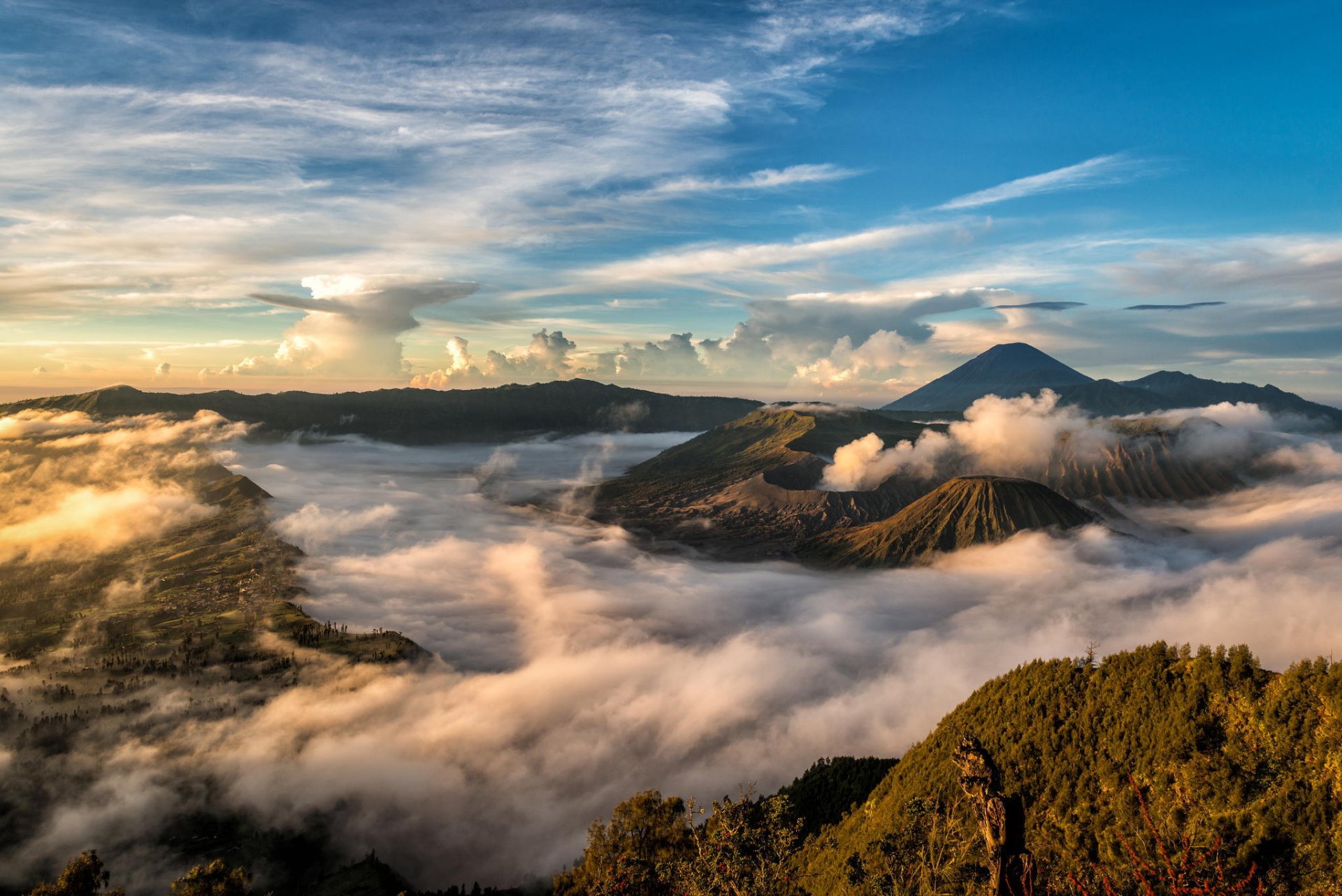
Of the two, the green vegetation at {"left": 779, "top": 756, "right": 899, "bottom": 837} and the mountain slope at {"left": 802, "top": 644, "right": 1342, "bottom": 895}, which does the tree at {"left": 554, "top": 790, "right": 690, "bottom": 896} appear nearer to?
the mountain slope at {"left": 802, "top": 644, "right": 1342, "bottom": 895}

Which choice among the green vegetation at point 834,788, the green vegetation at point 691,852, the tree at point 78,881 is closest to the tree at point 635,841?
the green vegetation at point 691,852

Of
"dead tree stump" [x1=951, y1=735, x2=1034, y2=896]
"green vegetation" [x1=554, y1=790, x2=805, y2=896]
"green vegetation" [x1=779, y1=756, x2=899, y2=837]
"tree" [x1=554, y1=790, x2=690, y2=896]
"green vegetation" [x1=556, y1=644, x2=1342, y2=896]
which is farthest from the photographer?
"green vegetation" [x1=779, y1=756, x2=899, y2=837]

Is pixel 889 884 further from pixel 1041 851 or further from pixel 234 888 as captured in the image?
pixel 234 888

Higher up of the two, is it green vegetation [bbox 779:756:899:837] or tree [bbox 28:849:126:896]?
tree [bbox 28:849:126:896]

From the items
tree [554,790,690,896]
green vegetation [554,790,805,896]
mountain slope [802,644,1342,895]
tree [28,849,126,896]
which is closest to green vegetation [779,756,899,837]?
green vegetation [554,790,805,896]

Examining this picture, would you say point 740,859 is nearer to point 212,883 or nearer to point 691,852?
point 691,852

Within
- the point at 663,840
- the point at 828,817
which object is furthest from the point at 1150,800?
the point at 828,817

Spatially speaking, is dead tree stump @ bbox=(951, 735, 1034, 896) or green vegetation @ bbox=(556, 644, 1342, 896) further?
green vegetation @ bbox=(556, 644, 1342, 896)
